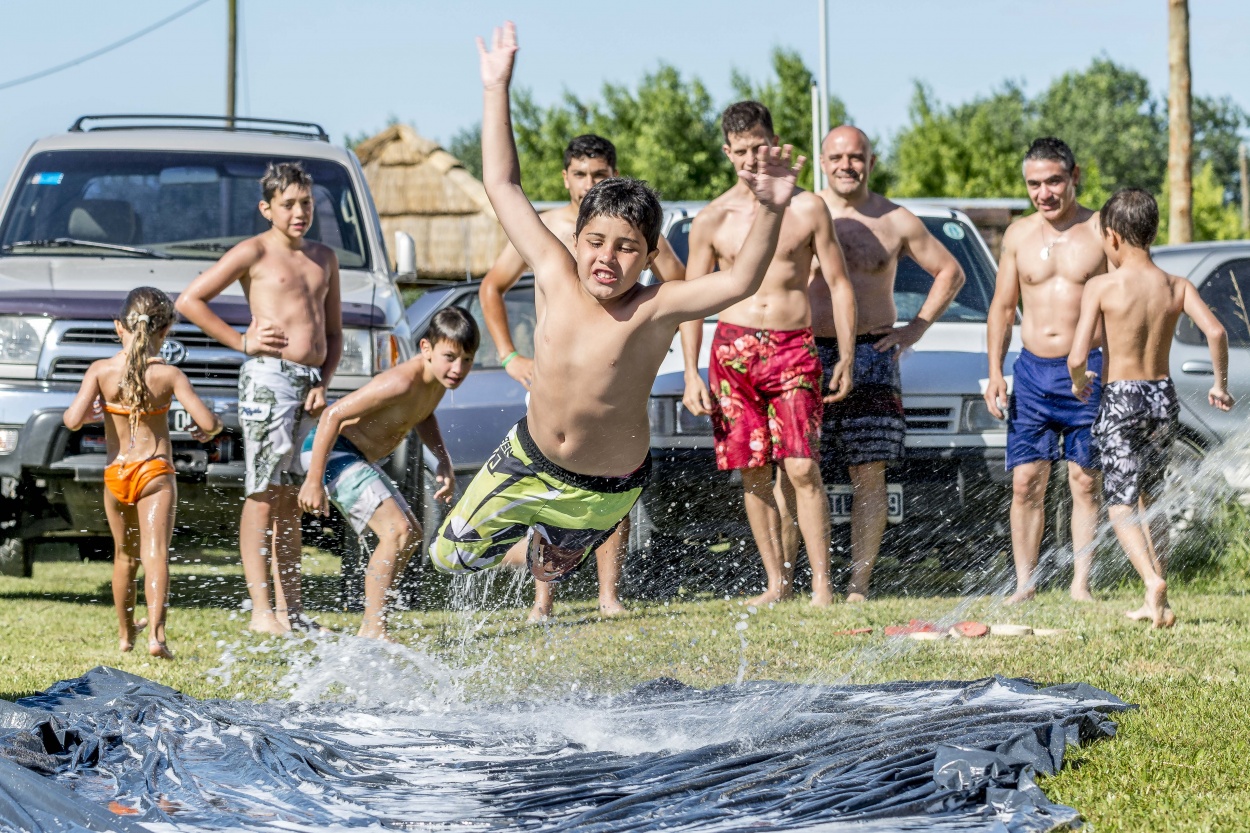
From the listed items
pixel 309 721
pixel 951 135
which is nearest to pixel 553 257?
pixel 309 721

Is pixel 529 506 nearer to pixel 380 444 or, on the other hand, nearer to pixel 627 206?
pixel 627 206

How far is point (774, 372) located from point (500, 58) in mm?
2943

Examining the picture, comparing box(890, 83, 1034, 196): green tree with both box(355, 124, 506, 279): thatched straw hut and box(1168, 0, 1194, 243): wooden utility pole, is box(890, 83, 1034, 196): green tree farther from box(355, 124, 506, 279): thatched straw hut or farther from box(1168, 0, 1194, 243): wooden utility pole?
box(1168, 0, 1194, 243): wooden utility pole

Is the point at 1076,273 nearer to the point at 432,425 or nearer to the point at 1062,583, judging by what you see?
the point at 1062,583

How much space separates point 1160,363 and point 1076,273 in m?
0.68

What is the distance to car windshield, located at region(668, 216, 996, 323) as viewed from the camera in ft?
27.7

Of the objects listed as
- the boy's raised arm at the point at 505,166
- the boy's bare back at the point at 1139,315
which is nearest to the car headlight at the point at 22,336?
the boy's raised arm at the point at 505,166

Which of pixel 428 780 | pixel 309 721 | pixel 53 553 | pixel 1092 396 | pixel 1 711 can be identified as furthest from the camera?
pixel 53 553

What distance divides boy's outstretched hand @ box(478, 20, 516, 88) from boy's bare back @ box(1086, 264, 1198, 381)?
344 centimetres

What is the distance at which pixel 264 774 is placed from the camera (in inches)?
165

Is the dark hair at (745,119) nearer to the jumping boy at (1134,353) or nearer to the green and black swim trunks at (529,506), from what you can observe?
the jumping boy at (1134,353)

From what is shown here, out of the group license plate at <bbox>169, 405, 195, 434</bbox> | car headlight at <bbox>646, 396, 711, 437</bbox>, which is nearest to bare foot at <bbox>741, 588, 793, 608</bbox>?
car headlight at <bbox>646, 396, 711, 437</bbox>

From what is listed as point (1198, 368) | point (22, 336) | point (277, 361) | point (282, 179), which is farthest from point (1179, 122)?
point (22, 336)

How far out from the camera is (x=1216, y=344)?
22.5 ft
